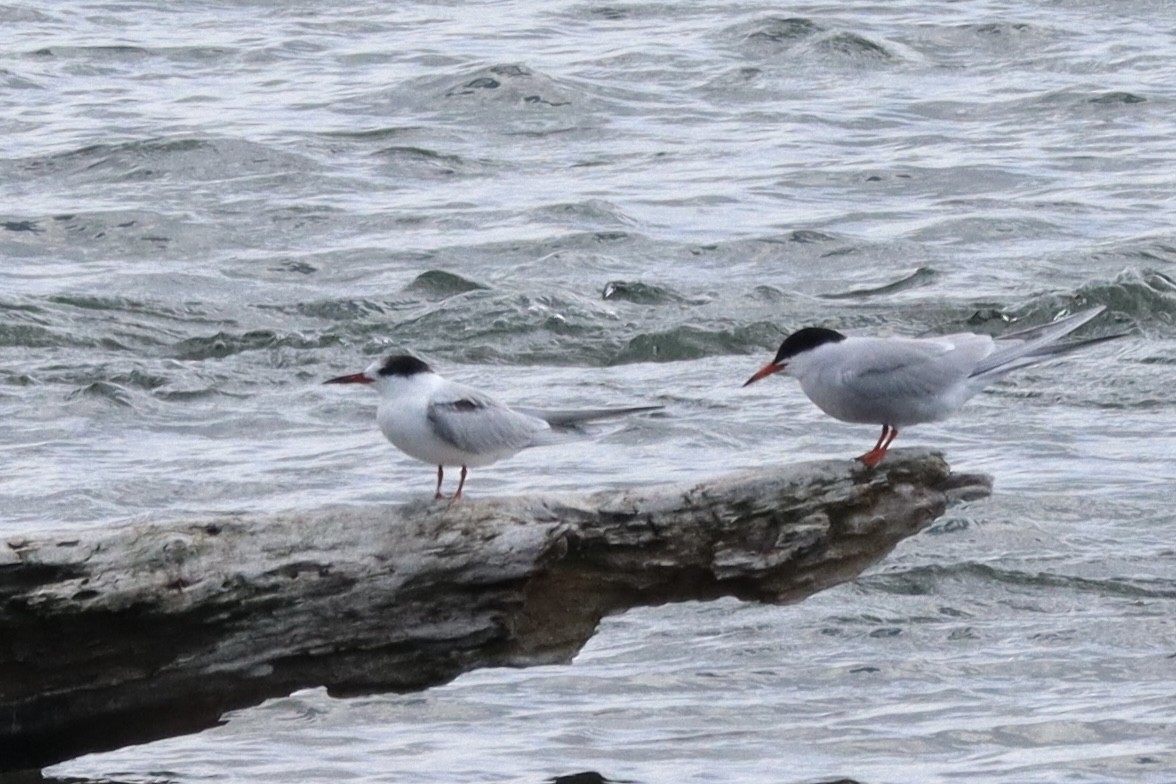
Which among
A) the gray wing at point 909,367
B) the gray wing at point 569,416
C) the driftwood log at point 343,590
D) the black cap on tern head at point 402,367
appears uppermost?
the black cap on tern head at point 402,367

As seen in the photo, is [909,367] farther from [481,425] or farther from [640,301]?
[640,301]

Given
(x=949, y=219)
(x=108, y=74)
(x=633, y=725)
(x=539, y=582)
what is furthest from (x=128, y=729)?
(x=108, y=74)

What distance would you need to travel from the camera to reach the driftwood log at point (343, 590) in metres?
5.45

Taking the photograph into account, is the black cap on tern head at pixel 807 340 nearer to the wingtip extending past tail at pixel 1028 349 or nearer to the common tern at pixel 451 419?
the wingtip extending past tail at pixel 1028 349

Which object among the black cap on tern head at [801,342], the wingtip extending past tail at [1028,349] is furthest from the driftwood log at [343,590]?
the wingtip extending past tail at [1028,349]

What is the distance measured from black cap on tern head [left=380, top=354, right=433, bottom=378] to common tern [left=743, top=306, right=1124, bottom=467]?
1.05 metres

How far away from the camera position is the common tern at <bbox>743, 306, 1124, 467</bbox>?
21.2 ft

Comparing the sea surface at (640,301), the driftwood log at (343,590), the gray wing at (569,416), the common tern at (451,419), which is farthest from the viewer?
the sea surface at (640,301)

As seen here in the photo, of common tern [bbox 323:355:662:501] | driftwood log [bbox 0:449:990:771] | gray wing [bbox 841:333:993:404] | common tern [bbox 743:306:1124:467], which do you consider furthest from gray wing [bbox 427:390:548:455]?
gray wing [bbox 841:333:993:404]

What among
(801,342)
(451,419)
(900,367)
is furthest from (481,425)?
(900,367)

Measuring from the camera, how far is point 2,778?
586cm

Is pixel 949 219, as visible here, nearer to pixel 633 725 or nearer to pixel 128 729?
pixel 633 725

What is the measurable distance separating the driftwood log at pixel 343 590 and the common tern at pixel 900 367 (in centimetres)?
56

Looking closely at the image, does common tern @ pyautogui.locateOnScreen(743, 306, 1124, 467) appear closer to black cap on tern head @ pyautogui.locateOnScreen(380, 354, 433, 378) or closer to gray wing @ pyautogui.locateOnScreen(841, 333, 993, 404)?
gray wing @ pyautogui.locateOnScreen(841, 333, 993, 404)
